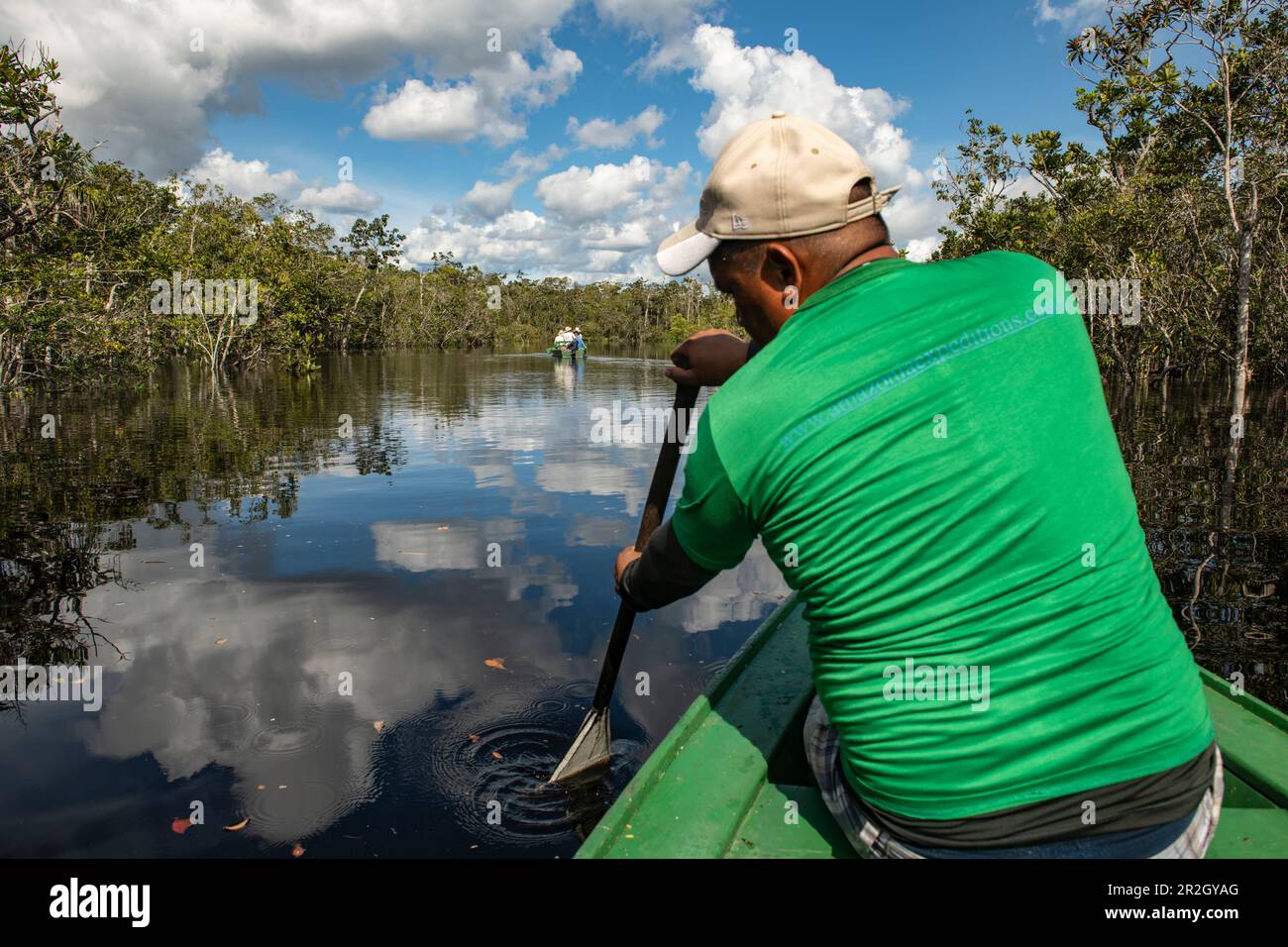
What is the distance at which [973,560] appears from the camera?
147 cm

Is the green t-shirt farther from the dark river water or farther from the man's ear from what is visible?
the dark river water

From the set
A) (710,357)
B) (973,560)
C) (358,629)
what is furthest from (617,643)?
(358,629)

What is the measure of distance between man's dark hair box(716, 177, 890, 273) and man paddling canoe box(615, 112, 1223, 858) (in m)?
0.16

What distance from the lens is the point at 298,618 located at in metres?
6.84

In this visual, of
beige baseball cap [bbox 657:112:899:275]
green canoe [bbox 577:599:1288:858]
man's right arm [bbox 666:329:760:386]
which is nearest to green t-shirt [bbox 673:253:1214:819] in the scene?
beige baseball cap [bbox 657:112:899:275]

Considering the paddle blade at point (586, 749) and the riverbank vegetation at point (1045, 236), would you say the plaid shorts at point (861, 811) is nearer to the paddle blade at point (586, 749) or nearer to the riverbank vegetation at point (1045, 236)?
the paddle blade at point (586, 749)

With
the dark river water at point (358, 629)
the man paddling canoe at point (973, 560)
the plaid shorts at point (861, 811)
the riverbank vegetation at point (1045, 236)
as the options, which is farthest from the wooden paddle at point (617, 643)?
the riverbank vegetation at point (1045, 236)

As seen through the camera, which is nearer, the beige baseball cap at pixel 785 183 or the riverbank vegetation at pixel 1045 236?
the beige baseball cap at pixel 785 183

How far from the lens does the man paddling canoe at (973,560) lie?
58.1 inches

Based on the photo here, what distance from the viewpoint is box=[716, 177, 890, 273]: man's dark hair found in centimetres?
183

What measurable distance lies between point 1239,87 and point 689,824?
818 inches

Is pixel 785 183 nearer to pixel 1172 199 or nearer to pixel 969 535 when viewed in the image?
pixel 969 535

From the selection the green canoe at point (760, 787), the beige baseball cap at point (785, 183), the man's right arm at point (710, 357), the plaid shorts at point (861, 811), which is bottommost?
the green canoe at point (760, 787)

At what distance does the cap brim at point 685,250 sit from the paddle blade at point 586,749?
2878 millimetres
